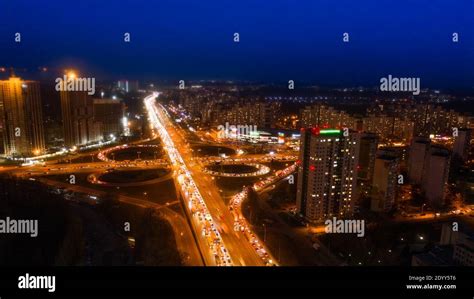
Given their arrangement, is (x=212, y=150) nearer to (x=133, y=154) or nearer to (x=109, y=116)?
(x=133, y=154)

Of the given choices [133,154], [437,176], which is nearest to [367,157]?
[437,176]

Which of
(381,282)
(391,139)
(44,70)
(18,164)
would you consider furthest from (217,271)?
(44,70)

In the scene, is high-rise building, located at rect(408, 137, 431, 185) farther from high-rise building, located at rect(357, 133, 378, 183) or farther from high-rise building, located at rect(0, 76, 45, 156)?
high-rise building, located at rect(0, 76, 45, 156)

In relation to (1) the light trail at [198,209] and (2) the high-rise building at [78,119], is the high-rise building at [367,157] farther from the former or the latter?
(2) the high-rise building at [78,119]

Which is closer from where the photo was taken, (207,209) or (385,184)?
(207,209)

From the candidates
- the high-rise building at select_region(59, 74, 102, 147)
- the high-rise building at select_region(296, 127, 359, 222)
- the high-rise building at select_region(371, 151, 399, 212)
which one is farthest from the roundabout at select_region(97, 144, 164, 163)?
the high-rise building at select_region(371, 151, 399, 212)

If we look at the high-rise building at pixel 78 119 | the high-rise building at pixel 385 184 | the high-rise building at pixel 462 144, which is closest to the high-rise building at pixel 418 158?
the high-rise building at pixel 385 184
